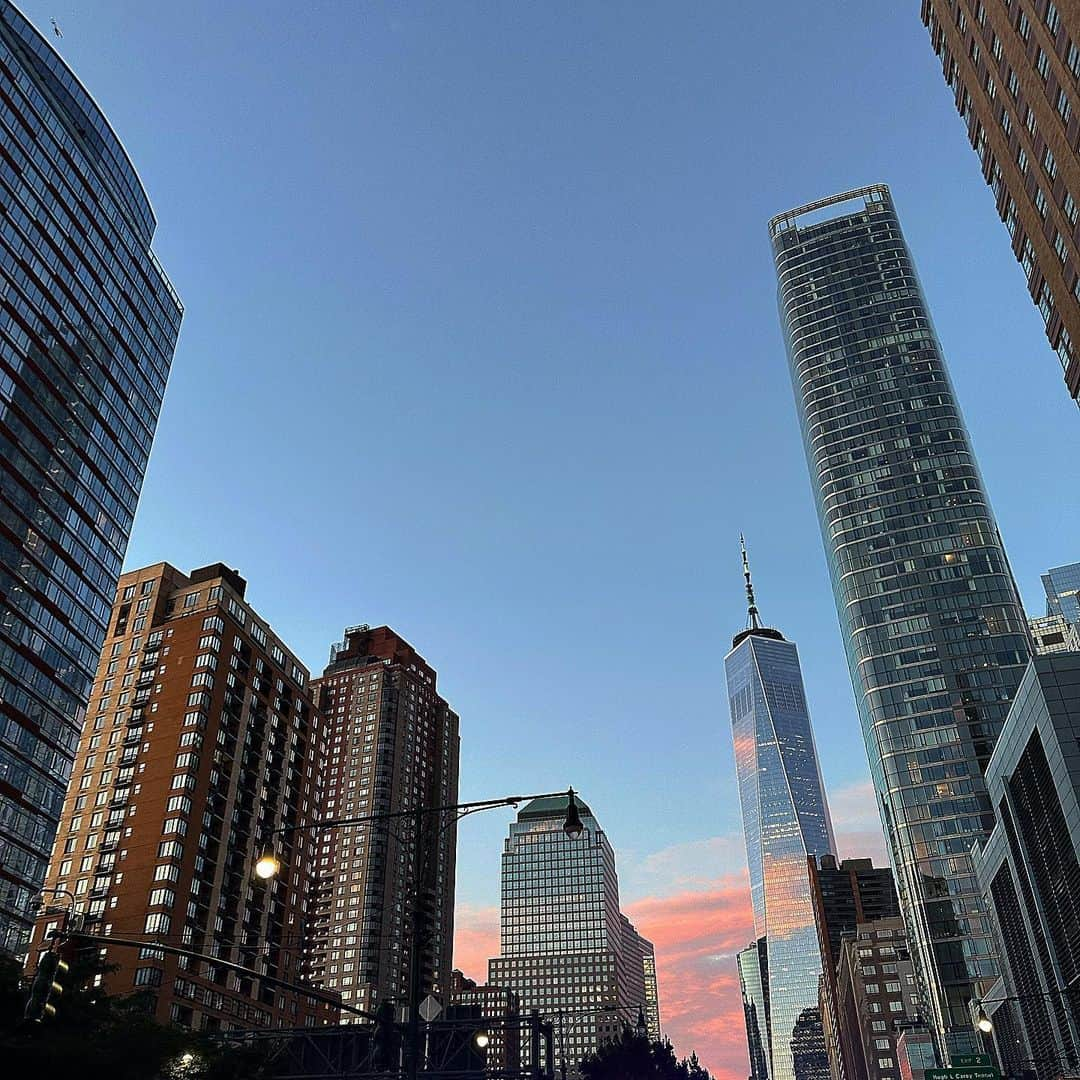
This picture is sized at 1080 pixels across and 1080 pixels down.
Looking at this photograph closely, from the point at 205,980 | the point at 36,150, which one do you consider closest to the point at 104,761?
the point at 205,980

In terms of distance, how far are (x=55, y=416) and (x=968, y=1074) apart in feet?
309

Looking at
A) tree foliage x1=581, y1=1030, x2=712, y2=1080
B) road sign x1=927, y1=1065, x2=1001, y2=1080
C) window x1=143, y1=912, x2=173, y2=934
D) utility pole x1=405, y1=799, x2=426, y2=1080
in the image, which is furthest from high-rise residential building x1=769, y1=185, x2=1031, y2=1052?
utility pole x1=405, y1=799, x2=426, y2=1080

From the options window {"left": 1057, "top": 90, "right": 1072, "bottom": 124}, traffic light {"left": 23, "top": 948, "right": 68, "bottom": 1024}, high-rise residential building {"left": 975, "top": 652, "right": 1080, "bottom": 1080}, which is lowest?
traffic light {"left": 23, "top": 948, "right": 68, "bottom": 1024}

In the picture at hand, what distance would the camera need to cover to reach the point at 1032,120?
233ft

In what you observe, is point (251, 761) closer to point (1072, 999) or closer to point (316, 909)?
point (316, 909)

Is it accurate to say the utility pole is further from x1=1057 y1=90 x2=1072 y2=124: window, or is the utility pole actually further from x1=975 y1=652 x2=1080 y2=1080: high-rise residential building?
x1=1057 y1=90 x2=1072 y2=124: window

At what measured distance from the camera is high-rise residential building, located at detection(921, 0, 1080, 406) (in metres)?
64.3

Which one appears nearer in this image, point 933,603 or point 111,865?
point 111,865

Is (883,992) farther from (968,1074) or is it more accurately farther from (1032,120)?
(1032,120)

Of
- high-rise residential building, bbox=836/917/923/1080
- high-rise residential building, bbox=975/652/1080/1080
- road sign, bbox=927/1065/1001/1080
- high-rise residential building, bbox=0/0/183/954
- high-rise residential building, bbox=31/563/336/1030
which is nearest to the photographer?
road sign, bbox=927/1065/1001/1080

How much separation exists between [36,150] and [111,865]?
76.6 m

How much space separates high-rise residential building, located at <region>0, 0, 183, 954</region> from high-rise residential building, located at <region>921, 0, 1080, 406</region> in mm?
87965

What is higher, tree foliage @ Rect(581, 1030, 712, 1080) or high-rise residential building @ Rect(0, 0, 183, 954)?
high-rise residential building @ Rect(0, 0, 183, 954)

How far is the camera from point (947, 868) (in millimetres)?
143500
